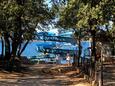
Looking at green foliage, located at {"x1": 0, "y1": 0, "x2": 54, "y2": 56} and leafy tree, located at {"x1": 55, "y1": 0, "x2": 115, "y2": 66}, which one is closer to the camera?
leafy tree, located at {"x1": 55, "y1": 0, "x2": 115, "y2": 66}

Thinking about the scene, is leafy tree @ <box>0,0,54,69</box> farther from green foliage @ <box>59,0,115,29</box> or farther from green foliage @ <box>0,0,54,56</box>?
green foliage @ <box>59,0,115,29</box>

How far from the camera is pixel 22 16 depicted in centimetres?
3366

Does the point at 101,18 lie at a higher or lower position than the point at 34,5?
lower

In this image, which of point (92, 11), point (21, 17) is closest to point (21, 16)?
point (21, 17)

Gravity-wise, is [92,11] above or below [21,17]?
below

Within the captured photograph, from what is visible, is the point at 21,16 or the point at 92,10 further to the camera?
the point at 21,16

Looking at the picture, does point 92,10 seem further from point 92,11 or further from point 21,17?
point 21,17

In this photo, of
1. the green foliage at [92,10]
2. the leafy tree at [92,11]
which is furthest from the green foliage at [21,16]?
the green foliage at [92,10]

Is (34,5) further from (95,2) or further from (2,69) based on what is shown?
(95,2)

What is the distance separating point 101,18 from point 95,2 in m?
1.18

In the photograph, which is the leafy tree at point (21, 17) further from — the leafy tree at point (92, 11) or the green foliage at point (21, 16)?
the leafy tree at point (92, 11)

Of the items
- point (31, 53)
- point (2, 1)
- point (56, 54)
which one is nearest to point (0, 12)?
point (2, 1)

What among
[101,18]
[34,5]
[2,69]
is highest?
[34,5]

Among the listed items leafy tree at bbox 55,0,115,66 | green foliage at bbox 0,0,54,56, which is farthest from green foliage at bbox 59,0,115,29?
green foliage at bbox 0,0,54,56
